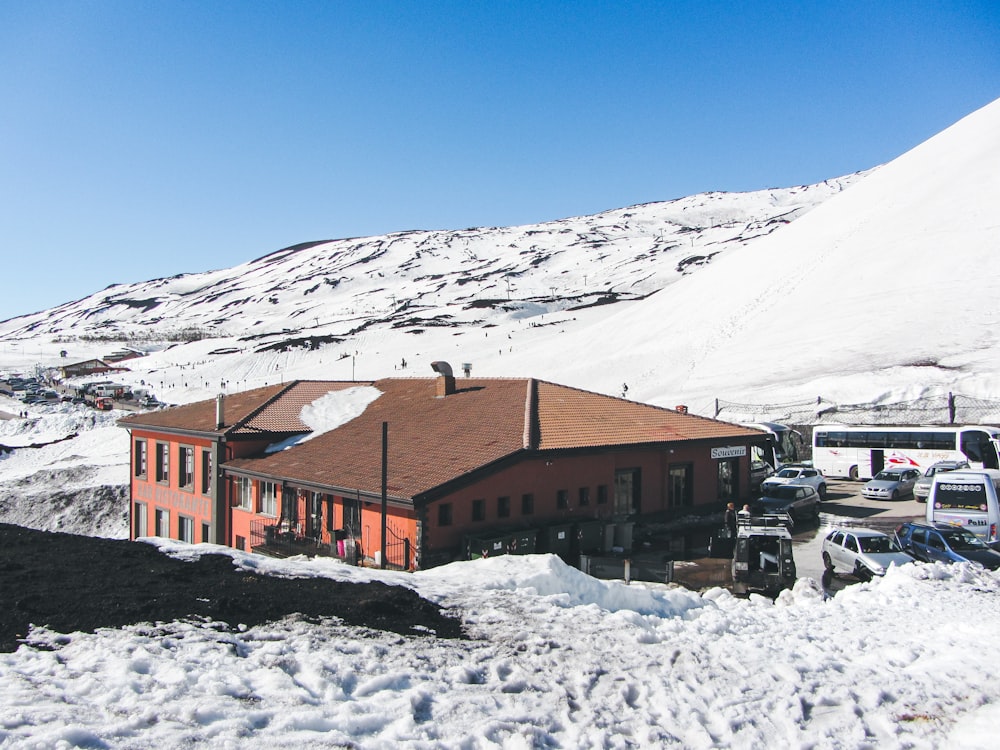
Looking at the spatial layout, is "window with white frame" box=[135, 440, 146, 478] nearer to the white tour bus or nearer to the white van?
the white van

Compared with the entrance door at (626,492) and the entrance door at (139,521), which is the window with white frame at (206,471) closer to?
the entrance door at (139,521)

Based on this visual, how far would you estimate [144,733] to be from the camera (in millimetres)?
6668

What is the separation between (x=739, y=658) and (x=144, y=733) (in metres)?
7.14

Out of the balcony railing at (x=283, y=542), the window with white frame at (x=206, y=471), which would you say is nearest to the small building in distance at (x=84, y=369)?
the window with white frame at (x=206, y=471)

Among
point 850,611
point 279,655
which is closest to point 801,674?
point 850,611

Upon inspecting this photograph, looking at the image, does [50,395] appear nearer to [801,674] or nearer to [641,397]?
[641,397]

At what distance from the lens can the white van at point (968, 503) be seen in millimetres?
23797

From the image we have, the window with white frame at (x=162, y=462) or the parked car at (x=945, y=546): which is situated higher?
the window with white frame at (x=162, y=462)

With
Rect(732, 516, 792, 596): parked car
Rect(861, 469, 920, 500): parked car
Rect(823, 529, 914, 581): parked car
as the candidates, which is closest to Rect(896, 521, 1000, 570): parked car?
Rect(823, 529, 914, 581): parked car

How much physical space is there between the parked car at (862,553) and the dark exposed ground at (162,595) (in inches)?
480

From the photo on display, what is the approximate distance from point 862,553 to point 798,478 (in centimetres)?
1356

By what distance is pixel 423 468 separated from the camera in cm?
2152

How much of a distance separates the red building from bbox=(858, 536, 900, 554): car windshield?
677 centimetres

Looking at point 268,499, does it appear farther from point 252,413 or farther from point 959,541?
point 959,541
